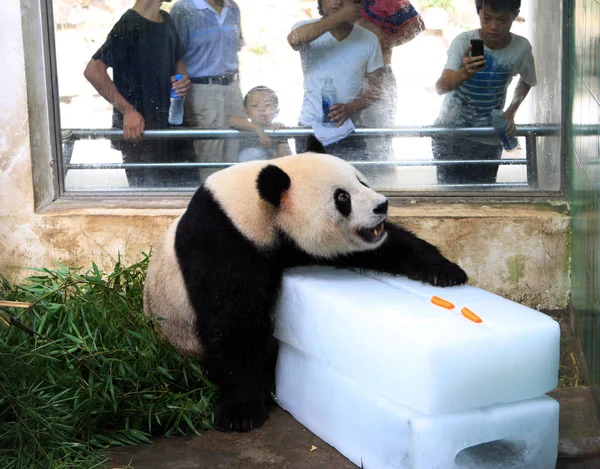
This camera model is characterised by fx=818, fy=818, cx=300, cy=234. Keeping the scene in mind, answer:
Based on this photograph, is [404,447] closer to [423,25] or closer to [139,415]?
[139,415]

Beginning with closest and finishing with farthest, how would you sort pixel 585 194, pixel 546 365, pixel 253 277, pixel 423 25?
pixel 546 365 → pixel 253 277 → pixel 585 194 → pixel 423 25

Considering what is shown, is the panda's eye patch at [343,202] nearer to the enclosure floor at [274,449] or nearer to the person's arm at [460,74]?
the enclosure floor at [274,449]

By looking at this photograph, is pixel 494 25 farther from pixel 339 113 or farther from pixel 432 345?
pixel 432 345

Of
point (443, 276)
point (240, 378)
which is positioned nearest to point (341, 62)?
point (443, 276)

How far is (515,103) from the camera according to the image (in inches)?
194

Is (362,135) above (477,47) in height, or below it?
below

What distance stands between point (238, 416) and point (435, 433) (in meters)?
1.06

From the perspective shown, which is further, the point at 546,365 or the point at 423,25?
the point at 423,25

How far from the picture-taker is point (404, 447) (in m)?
2.87

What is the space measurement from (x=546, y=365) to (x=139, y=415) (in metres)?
1.75

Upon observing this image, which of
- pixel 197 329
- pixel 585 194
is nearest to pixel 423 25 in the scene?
pixel 585 194

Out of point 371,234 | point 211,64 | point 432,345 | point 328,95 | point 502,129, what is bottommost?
point 432,345

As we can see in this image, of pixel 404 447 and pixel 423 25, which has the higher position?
pixel 423 25

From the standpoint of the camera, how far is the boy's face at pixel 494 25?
4867 millimetres
